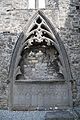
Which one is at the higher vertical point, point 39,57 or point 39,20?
point 39,20

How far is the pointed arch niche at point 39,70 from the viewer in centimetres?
521

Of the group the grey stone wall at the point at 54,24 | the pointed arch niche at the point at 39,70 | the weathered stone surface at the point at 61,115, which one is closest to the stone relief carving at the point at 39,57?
the pointed arch niche at the point at 39,70

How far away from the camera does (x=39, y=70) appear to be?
558 cm

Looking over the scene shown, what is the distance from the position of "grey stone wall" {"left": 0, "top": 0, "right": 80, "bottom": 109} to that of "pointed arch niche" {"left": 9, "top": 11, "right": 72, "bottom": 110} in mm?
154

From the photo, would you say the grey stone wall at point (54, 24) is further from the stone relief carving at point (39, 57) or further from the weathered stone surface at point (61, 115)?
the weathered stone surface at point (61, 115)

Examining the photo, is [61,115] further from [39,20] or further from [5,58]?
[39,20]

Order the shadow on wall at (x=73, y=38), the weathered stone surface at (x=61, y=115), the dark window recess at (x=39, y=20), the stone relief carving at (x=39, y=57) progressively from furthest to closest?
the dark window recess at (x=39, y=20), the stone relief carving at (x=39, y=57), the shadow on wall at (x=73, y=38), the weathered stone surface at (x=61, y=115)

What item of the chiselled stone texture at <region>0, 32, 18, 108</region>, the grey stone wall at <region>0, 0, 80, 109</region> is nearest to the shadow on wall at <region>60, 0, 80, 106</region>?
the grey stone wall at <region>0, 0, 80, 109</region>

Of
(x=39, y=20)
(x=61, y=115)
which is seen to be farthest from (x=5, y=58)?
(x=61, y=115)

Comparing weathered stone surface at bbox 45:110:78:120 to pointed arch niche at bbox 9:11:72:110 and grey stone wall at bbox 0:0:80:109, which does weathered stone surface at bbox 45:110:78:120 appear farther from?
grey stone wall at bbox 0:0:80:109

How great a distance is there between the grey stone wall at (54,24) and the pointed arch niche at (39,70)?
15 cm

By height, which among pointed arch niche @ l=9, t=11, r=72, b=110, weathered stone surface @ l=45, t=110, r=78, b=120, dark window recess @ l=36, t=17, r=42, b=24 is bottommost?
weathered stone surface @ l=45, t=110, r=78, b=120

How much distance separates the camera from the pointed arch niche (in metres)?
5.21

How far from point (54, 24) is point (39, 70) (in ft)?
4.34
